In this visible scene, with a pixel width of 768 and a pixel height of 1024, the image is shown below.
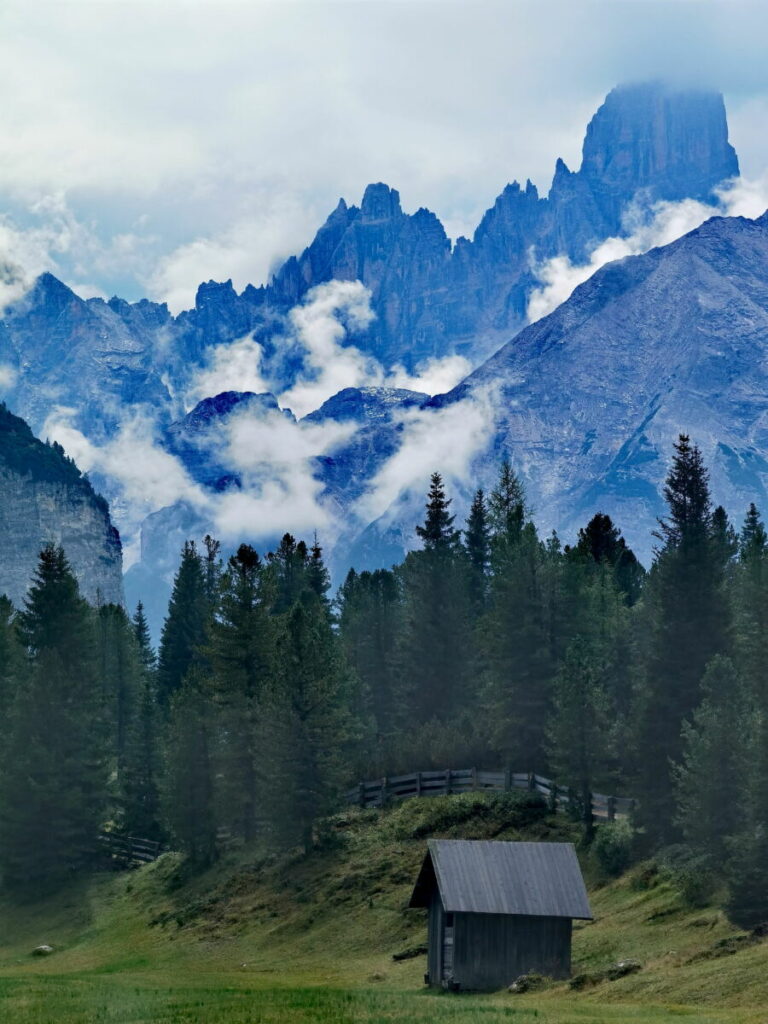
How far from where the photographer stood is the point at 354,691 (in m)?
77.7

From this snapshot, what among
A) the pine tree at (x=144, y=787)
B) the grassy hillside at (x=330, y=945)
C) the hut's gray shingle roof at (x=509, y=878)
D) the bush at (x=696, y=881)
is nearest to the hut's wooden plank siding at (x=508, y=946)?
the hut's gray shingle roof at (x=509, y=878)

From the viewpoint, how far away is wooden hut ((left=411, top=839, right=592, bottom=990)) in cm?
4106

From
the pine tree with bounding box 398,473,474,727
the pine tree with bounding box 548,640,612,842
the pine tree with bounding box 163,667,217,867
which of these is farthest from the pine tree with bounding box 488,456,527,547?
the pine tree with bounding box 548,640,612,842

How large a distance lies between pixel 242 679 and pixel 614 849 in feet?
77.1

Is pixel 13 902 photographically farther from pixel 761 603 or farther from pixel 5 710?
pixel 761 603

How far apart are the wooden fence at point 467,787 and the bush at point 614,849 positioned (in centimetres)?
314

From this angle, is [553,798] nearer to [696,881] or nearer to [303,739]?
[303,739]

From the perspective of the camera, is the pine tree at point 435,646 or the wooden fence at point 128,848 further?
the pine tree at point 435,646

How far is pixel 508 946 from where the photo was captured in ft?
136

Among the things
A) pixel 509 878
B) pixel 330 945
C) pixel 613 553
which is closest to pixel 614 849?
pixel 330 945

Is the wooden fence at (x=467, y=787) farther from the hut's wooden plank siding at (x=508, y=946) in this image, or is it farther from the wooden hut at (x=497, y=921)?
the hut's wooden plank siding at (x=508, y=946)

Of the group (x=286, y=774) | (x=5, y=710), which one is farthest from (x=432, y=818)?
(x=5, y=710)

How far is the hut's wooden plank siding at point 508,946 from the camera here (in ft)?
135

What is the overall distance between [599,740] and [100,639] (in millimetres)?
47672
